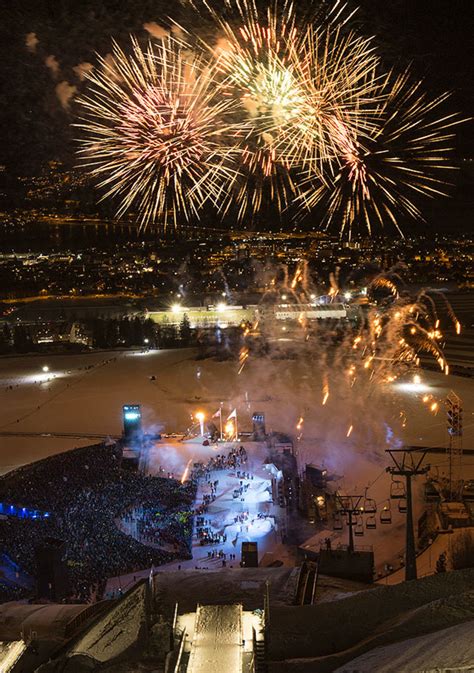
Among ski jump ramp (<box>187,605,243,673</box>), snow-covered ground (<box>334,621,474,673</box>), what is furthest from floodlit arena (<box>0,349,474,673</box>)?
snow-covered ground (<box>334,621,474,673</box>)

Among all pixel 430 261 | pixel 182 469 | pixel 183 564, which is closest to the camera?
pixel 183 564

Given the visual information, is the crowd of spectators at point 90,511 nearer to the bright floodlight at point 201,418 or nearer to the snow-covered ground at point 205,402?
the snow-covered ground at point 205,402

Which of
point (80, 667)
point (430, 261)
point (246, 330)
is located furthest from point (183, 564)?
point (430, 261)

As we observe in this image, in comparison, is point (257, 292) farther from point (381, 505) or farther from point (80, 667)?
point (80, 667)

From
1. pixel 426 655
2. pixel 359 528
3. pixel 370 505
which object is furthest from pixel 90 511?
pixel 426 655

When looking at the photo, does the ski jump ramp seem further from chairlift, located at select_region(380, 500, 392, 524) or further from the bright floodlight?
the bright floodlight

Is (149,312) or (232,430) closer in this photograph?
(232,430)
